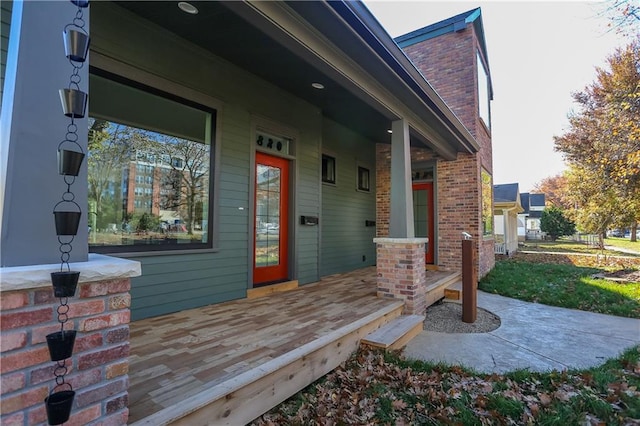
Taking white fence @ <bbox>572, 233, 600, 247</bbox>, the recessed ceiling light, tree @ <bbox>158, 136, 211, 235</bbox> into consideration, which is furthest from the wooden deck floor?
white fence @ <bbox>572, 233, 600, 247</bbox>

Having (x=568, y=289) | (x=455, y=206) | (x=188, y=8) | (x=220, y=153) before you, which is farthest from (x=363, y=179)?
(x=188, y=8)

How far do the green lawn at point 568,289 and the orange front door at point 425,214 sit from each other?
4.54 ft

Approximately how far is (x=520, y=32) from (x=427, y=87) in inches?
262

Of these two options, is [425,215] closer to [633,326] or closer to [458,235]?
[458,235]

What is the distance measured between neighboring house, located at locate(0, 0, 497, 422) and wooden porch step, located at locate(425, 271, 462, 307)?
116cm

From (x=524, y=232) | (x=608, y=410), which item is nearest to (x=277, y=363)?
(x=608, y=410)

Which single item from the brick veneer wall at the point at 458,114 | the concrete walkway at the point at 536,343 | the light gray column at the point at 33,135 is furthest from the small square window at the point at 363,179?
the light gray column at the point at 33,135

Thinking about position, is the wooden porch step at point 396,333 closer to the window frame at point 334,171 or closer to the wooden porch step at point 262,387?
the wooden porch step at point 262,387

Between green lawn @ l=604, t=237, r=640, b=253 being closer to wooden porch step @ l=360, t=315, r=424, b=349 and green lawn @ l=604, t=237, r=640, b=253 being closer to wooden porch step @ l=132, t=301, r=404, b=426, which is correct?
wooden porch step @ l=360, t=315, r=424, b=349

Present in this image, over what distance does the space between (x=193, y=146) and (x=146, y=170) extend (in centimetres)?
62

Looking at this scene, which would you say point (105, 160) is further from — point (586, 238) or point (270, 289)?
point (586, 238)

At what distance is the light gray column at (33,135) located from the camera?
1238 millimetres

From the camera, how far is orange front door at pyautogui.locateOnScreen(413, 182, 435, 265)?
7.73m

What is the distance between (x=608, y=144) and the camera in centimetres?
905
